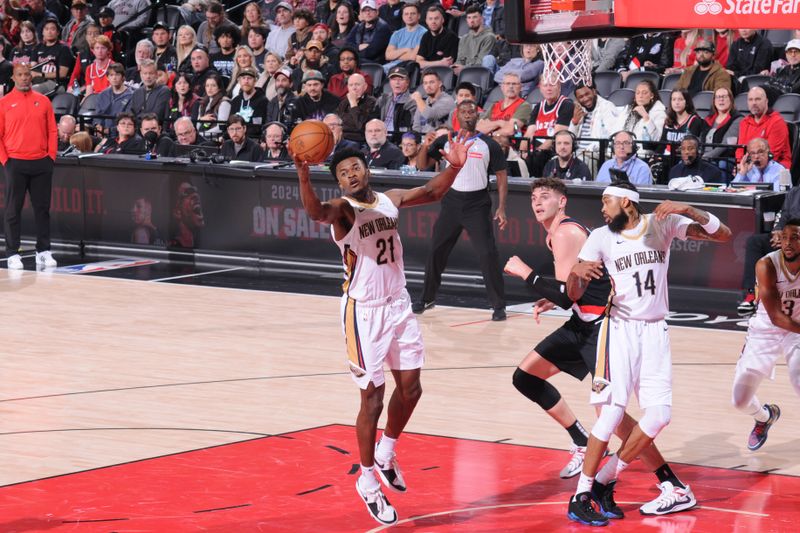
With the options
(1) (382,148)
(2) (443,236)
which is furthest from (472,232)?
(1) (382,148)

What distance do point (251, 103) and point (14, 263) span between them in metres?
4.04

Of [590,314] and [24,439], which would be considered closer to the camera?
[590,314]

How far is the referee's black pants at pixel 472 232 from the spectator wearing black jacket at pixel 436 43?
591 centimetres

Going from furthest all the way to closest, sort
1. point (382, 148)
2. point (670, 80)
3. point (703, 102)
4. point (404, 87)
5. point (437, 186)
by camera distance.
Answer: point (404, 87) → point (670, 80) → point (703, 102) → point (382, 148) → point (437, 186)

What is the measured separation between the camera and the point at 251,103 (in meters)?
18.5

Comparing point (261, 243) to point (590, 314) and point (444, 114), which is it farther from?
point (590, 314)

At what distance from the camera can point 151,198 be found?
17.3 meters

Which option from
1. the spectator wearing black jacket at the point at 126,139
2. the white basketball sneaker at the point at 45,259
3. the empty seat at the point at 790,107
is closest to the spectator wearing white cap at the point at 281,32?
the spectator wearing black jacket at the point at 126,139

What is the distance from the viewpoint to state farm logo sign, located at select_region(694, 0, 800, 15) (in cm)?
680

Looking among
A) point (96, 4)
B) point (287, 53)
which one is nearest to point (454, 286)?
point (287, 53)

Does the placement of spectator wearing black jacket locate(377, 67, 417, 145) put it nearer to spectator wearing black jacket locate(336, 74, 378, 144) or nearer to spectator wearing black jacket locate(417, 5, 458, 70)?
spectator wearing black jacket locate(336, 74, 378, 144)

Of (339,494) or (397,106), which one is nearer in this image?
(339,494)

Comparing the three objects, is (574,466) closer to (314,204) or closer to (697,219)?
(697,219)

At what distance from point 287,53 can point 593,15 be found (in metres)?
12.5
